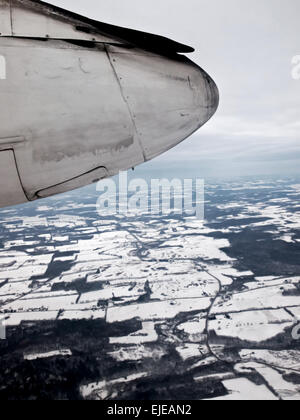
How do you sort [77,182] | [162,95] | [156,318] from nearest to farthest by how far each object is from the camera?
[162,95] < [77,182] < [156,318]

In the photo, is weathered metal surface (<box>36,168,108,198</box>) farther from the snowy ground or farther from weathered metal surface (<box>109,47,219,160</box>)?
the snowy ground

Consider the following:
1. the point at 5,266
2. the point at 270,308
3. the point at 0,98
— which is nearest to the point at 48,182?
the point at 0,98

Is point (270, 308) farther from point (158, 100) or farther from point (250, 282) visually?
point (158, 100)

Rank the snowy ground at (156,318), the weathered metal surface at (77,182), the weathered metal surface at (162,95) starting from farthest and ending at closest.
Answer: the snowy ground at (156,318) → the weathered metal surface at (77,182) → the weathered metal surface at (162,95)

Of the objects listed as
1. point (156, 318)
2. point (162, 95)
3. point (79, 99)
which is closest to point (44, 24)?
point (79, 99)

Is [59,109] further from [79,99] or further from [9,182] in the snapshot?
[9,182]

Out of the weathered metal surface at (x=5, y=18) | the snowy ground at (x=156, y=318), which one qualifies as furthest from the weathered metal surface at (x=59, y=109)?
the snowy ground at (x=156, y=318)

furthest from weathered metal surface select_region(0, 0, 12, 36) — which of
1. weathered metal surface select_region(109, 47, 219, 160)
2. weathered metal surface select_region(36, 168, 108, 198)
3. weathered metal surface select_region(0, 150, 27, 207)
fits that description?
weathered metal surface select_region(36, 168, 108, 198)

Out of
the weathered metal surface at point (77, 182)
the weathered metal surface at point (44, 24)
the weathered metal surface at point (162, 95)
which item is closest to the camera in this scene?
the weathered metal surface at point (44, 24)

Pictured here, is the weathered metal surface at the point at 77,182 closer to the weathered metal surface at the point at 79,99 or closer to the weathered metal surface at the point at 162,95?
the weathered metal surface at the point at 79,99

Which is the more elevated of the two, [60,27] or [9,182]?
[60,27]

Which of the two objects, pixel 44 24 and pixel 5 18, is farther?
pixel 44 24
